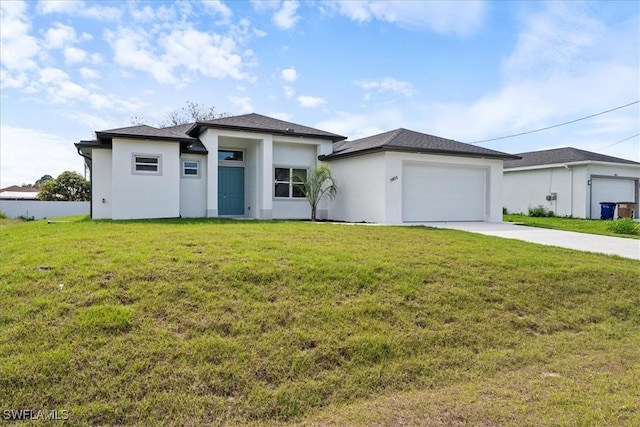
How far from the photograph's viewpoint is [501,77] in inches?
744

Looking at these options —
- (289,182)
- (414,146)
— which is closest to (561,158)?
(414,146)

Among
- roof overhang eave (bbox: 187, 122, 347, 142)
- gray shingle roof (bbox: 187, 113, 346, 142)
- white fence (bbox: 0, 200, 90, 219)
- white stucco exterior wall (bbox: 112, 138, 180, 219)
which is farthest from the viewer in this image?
white fence (bbox: 0, 200, 90, 219)

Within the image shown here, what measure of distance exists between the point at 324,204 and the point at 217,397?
48.4 ft

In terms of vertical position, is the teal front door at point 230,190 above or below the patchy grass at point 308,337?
above

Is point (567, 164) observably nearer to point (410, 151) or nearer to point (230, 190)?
point (410, 151)

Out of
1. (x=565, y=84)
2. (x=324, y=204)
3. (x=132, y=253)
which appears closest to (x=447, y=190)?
(x=324, y=204)

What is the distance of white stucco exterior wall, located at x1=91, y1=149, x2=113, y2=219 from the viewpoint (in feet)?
51.6

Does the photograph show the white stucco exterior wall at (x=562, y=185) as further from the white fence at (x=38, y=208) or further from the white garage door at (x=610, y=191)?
the white fence at (x=38, y=208)

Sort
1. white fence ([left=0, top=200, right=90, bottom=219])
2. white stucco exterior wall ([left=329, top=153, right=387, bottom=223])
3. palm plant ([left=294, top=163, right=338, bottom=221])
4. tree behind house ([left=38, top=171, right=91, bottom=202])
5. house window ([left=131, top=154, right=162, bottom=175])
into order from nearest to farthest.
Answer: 1. house window ([left=131, top=154, right=162, bottom=175])
2. white stucco exterior wall ([left=329, top=153, right=387, bottom=223])
3. palm plant ([left=294, top=163, right=338, bottom=221])
4. white fence ([left=0, top=200, right=90, bottom=219])
5. tree behind house ([left=38, top=171, right=91, bottom=202])

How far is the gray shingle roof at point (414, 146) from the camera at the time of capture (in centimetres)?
1509

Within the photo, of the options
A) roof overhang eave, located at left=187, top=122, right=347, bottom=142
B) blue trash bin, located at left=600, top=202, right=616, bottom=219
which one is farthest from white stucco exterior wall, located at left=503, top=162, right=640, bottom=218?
roof overhang eave, located at left=187, top=122, right=347, bottom=142

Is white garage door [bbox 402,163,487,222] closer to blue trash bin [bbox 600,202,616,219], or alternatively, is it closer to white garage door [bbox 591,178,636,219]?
blue trash bin [bbox 600,202,616,219]

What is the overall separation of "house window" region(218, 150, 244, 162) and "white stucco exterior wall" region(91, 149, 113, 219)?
440 centimetres

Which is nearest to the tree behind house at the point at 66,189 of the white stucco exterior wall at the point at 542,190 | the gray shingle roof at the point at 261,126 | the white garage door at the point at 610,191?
the gray shingle roof at the point at 261,126
